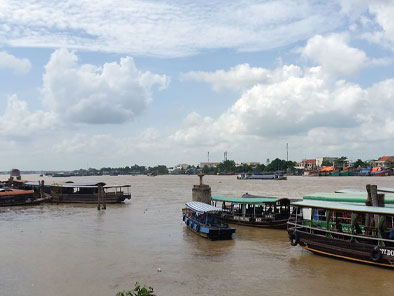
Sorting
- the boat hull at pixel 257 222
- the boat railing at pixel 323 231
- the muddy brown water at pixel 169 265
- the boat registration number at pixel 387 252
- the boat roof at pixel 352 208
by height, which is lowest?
the muddy brown water at pixel 169 265

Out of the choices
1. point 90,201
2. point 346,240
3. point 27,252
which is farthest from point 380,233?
point 90,201

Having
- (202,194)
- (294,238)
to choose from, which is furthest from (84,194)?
(294,238)

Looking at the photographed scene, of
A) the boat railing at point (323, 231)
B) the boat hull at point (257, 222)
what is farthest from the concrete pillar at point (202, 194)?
the boat railing at point (323, 231)

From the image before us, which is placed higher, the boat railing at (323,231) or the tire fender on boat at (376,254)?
the boat railing at (323,231)

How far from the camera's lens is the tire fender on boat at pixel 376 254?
1519cm

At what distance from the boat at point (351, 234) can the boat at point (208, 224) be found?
3.83 metres

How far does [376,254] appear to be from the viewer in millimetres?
15281

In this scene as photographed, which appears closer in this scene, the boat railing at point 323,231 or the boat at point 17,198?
the boat railing at point 323,231

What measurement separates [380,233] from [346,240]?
1.45 m

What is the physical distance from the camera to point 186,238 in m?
22.8

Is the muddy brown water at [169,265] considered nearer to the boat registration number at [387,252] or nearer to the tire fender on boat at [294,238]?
the tire fender on boat at [294,238]

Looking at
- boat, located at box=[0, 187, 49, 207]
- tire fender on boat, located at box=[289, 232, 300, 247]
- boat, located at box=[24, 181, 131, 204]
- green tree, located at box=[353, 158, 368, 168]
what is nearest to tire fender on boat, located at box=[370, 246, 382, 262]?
tire fender on boat, located at box=[289, 232, 300, 247]

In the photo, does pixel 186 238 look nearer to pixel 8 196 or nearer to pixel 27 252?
pixel 27 252

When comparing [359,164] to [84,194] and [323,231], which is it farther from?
[323,231]
